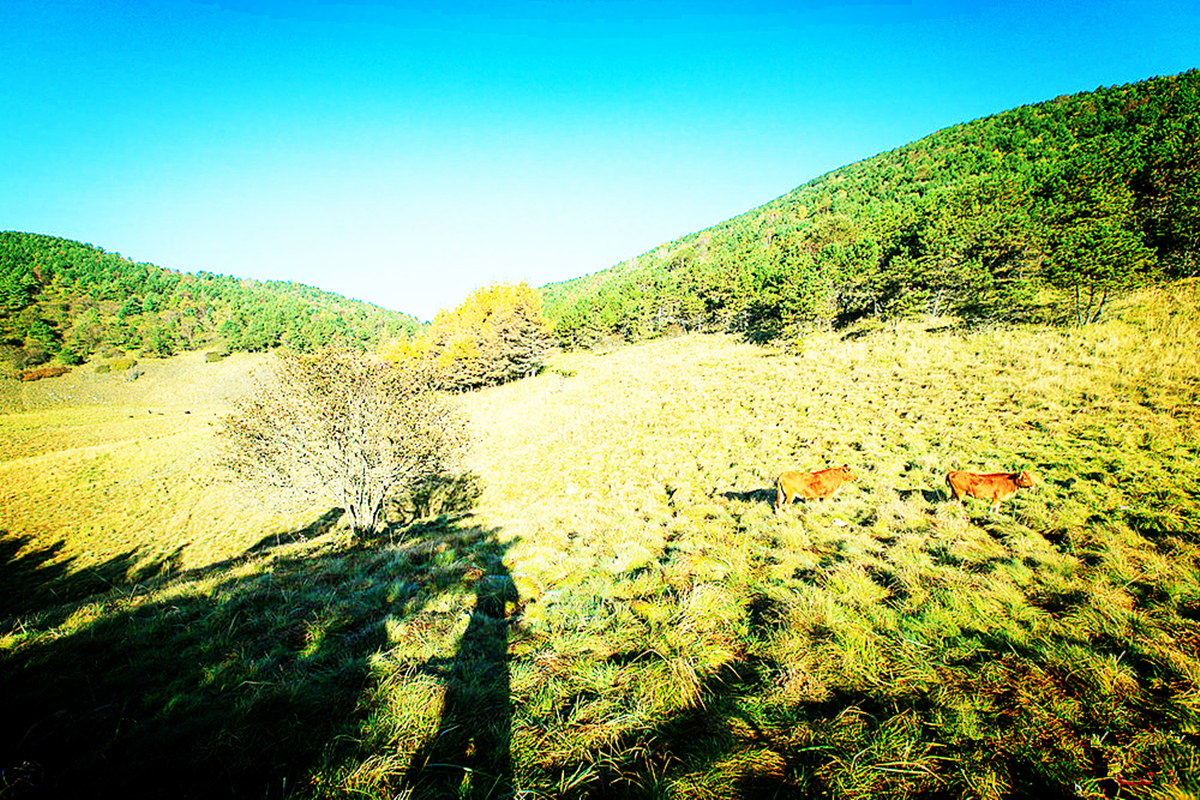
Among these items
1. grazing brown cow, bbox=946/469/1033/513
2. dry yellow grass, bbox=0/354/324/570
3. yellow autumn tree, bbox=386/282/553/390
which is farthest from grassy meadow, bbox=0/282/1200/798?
yellow autumn tree, bbox=386/282/553/390

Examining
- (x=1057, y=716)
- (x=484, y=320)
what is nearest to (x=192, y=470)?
(x=484, y=320)

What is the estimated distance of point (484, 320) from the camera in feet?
147

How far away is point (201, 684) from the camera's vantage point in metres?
3.92

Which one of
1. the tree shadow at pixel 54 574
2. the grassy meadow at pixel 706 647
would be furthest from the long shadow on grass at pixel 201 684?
the tree shadow at pixel 54 574

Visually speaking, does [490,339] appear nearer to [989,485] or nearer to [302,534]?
[302,534]

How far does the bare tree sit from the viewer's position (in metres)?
12.9

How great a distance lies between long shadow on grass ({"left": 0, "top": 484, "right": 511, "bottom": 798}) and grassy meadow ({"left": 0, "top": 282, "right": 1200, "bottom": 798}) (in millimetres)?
28

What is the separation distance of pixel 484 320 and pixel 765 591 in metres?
44.0

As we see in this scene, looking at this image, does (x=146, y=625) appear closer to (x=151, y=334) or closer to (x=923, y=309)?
(x=923, y=309)

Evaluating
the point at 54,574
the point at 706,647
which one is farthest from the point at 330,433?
the point at 54,574

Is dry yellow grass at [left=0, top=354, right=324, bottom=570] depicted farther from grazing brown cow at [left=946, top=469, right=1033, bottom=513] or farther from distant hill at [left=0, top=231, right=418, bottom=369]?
distant hill at [left=0, top=231, right=418, bottom=369]

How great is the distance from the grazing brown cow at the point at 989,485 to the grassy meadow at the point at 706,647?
1.01 ft

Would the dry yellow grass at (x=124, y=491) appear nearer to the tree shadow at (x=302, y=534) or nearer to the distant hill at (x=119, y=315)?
the tree shadow at (x=302, y=534)

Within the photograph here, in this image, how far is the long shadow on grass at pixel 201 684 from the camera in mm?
2775
